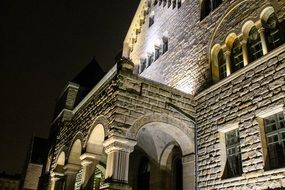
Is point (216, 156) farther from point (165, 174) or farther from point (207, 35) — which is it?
point (207, 35)

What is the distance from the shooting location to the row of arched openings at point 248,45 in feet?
28.8

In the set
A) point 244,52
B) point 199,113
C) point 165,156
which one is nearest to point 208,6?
point 244,52

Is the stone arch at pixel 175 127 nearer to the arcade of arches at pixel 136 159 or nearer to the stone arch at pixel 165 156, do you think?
the arcade of arches at pixel 136 159

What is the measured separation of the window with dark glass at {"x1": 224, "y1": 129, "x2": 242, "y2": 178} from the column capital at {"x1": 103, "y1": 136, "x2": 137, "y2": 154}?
2.89m

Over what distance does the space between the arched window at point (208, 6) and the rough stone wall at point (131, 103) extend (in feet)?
12.3

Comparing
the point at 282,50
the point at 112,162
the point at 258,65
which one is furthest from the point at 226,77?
the point at 112,162

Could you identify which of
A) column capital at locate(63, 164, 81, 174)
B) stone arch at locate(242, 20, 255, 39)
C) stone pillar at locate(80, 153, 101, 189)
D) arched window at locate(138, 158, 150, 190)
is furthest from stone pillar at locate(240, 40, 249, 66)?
column capital at locate(63, 164, 81, 174)

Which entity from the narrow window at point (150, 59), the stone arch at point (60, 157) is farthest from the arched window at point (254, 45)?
the stone arch at point (60, 157)

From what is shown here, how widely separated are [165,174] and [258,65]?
581 centimetres

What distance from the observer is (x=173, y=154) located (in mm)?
12211

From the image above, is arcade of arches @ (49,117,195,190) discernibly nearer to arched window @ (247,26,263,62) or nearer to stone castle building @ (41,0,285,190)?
stone castle building @ (41,0,285,190)

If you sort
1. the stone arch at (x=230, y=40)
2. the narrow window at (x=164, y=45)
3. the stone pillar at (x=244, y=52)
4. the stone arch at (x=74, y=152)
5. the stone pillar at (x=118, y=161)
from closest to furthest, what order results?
the stone pillar at (x=118, y=161), the stone pillar at (x=244, y=52), the stone arch at (x=230, y=40), the stone arch at (x=74, y=152), the narrow window at (x=164, y=45)

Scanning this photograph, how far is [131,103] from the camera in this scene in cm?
942

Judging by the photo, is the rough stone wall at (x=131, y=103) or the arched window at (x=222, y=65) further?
the arched window at (x=222, y=65)
